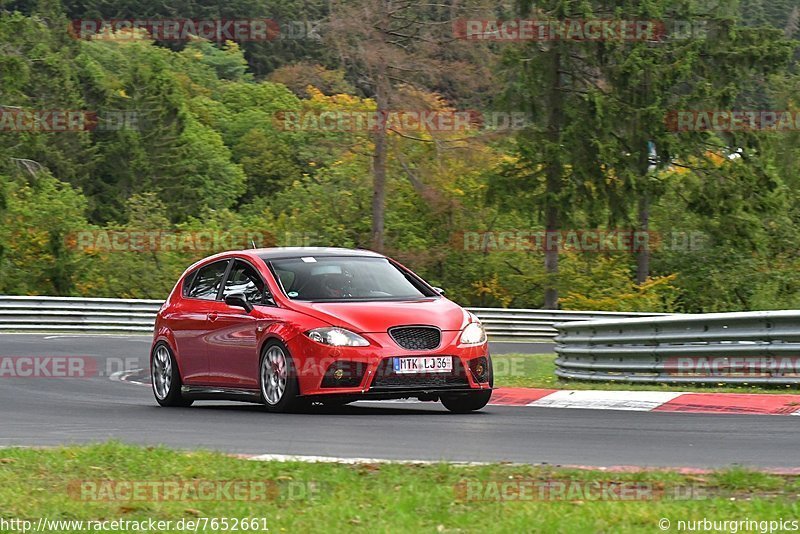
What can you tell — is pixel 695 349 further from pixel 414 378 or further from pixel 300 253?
pixel 300 253

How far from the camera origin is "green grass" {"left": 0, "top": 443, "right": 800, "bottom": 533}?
6.51 meters

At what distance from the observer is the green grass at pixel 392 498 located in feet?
21.4

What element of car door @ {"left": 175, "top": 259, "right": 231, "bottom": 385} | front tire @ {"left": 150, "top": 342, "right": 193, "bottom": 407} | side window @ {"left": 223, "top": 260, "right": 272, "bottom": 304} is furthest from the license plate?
front tire @ {"left": 150, "top": 342, "right": 193, "bottom": 407}

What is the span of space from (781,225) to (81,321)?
28.0m

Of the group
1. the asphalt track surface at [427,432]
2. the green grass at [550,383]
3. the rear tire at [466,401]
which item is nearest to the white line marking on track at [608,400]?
the asphalt track surface at [427,432]

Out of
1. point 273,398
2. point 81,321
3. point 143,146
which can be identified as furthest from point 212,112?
point 273,398

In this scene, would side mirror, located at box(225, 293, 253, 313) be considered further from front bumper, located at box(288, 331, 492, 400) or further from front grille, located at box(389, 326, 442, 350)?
front grille, located at box(389, 326, 442, 350)

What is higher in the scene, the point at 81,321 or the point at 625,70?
the point at 625,70

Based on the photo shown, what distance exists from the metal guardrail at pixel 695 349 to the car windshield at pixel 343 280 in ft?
11.5

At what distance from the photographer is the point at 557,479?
25.5 ft

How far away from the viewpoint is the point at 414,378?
12523 millimetres

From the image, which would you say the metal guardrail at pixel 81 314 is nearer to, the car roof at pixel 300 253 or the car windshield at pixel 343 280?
the car roof at pixel 300 253

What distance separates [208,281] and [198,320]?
0.50 meters

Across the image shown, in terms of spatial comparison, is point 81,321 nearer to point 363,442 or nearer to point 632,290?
point 632,290
